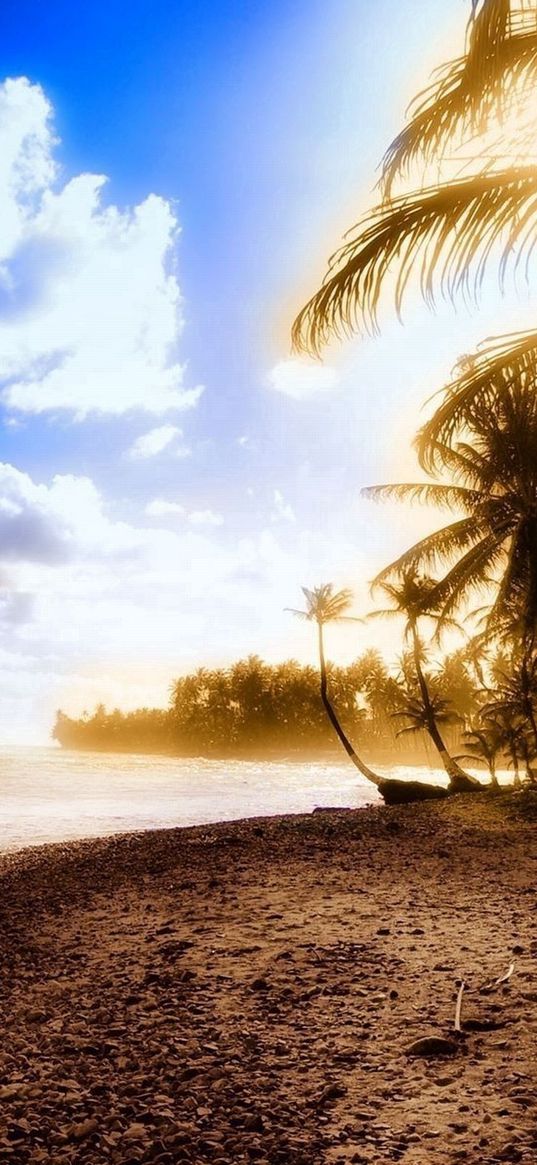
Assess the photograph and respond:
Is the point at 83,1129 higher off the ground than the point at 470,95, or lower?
lower

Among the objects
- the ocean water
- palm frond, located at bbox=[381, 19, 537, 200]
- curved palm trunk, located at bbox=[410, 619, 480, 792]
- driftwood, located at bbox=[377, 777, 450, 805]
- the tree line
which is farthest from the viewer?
the tree line

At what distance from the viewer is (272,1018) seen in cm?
404

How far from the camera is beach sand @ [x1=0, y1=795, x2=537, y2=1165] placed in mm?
2777

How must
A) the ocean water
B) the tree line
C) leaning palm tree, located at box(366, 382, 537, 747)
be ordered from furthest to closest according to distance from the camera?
the tree line, the ocean water, leaning palm tree, located at box(366, 382, 537, 747)

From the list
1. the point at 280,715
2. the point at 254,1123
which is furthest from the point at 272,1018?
the point at 280,715

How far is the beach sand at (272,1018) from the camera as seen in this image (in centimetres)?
278

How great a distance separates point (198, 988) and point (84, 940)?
2.11 metres

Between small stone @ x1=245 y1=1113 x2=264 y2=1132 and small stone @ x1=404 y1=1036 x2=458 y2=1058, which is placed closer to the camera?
small stone @ x1=245 y1=1113 x2=264 y2=1132

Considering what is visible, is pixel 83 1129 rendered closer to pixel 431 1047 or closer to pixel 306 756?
pixel 431 1047

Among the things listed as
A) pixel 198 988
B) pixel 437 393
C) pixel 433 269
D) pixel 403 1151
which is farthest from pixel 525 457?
pixel 403 1151

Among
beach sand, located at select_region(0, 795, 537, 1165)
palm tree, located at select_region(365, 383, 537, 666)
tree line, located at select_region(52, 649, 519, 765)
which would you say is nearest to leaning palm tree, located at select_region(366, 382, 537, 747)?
palm tree, located at select_region(365, 383, 537, 666)

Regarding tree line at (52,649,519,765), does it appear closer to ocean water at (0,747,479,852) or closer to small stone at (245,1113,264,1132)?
ocean water at (0,747,479,852)

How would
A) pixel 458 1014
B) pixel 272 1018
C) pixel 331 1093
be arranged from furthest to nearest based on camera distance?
pixel 272 1018
pixel 458 1014
pixel 331 1093

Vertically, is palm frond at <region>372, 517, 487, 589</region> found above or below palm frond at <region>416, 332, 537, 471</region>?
above
